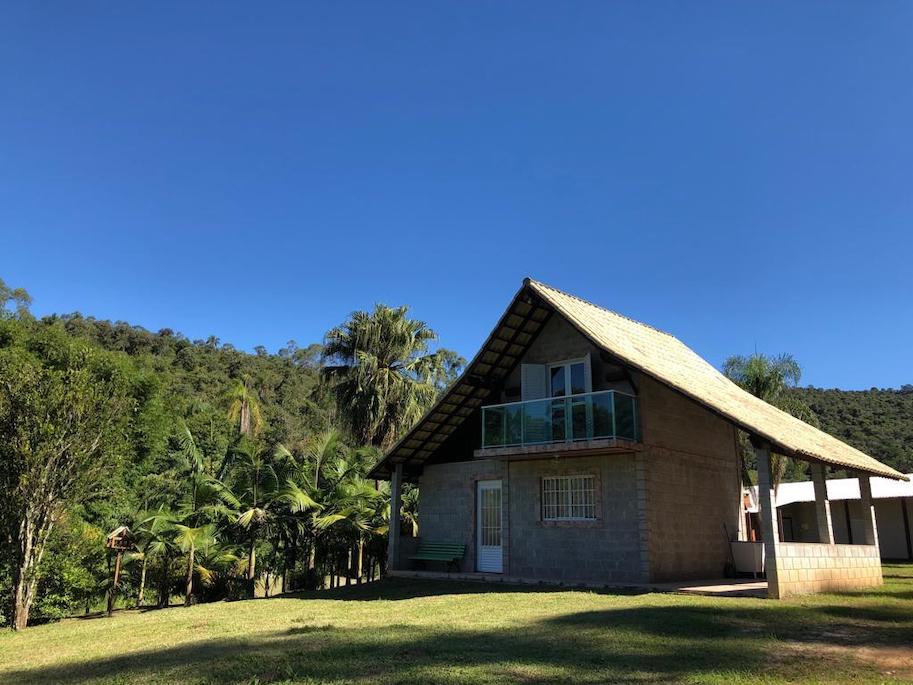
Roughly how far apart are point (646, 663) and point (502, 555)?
36.1 feet

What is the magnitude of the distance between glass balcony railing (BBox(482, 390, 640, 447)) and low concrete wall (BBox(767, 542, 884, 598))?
4.02 metres

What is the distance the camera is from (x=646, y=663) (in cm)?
715

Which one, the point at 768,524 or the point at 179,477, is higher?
the point at 179,477

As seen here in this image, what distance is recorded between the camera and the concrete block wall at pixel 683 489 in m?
15.9

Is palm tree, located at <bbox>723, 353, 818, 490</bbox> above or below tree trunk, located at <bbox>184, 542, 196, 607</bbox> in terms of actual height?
above

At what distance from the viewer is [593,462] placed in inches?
659

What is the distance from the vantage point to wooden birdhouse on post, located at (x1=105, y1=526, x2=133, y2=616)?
1780 cm

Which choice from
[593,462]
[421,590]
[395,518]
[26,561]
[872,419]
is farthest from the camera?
[872,419]

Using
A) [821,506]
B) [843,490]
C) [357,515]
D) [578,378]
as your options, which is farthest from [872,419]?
[357,515]

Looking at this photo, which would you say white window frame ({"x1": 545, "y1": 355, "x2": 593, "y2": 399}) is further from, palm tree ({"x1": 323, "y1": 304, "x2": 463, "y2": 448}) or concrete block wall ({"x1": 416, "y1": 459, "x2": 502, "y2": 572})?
palm tree ({"x1": 323, "y1": 304, "x2": 463, "y2": 448})

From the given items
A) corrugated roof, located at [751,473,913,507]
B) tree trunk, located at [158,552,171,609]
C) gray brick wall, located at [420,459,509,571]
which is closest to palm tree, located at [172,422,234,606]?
tree trunk, located at [158,552,171,609]

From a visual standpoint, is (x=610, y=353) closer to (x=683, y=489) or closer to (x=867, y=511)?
(x=683, y=489)

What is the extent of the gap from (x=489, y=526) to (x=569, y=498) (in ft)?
9.14

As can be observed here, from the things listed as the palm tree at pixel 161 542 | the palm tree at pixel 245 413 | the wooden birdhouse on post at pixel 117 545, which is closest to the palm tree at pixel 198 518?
the palm tree at pixel 161 542
